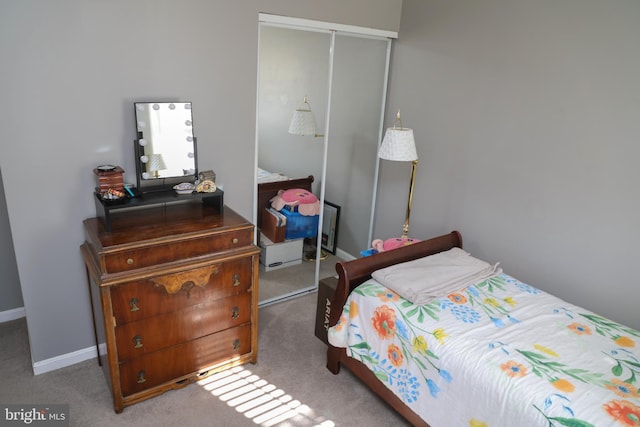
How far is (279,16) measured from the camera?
2.68 meters

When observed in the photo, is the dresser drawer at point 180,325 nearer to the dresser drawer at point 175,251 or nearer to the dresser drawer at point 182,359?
the dresser drawer at point 182,359

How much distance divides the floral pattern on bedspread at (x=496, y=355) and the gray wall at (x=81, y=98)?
54.2 inches

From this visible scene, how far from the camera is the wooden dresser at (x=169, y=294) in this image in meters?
2.03

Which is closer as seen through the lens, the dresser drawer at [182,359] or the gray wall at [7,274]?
the dresser drawer at [182,359]

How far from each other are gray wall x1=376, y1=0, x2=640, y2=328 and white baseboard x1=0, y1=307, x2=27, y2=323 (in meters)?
2.86

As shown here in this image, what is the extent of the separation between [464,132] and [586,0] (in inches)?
38.3

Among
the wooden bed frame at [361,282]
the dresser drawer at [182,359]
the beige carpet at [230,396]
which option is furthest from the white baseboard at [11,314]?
the wooden bed frame at [361,282]

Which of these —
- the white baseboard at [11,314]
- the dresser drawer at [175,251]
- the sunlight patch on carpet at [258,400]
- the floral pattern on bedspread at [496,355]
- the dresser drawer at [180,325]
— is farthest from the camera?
the white baseboard at [11,314]

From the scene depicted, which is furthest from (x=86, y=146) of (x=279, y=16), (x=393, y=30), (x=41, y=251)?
(x=393, y=30)

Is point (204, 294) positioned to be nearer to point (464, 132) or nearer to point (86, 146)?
point (86, 146)

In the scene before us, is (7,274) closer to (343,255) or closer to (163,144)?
(163,144)

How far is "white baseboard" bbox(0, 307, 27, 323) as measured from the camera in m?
2.83

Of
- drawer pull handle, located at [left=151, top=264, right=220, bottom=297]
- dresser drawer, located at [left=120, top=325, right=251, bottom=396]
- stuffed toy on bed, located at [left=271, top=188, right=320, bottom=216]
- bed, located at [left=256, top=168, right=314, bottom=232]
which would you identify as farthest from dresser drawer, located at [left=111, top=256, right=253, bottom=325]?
stuffed toy on bed, located at [left=271, top=188, right=320, bottom=216]

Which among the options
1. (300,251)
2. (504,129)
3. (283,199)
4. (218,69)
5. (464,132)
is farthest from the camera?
(300,251)
